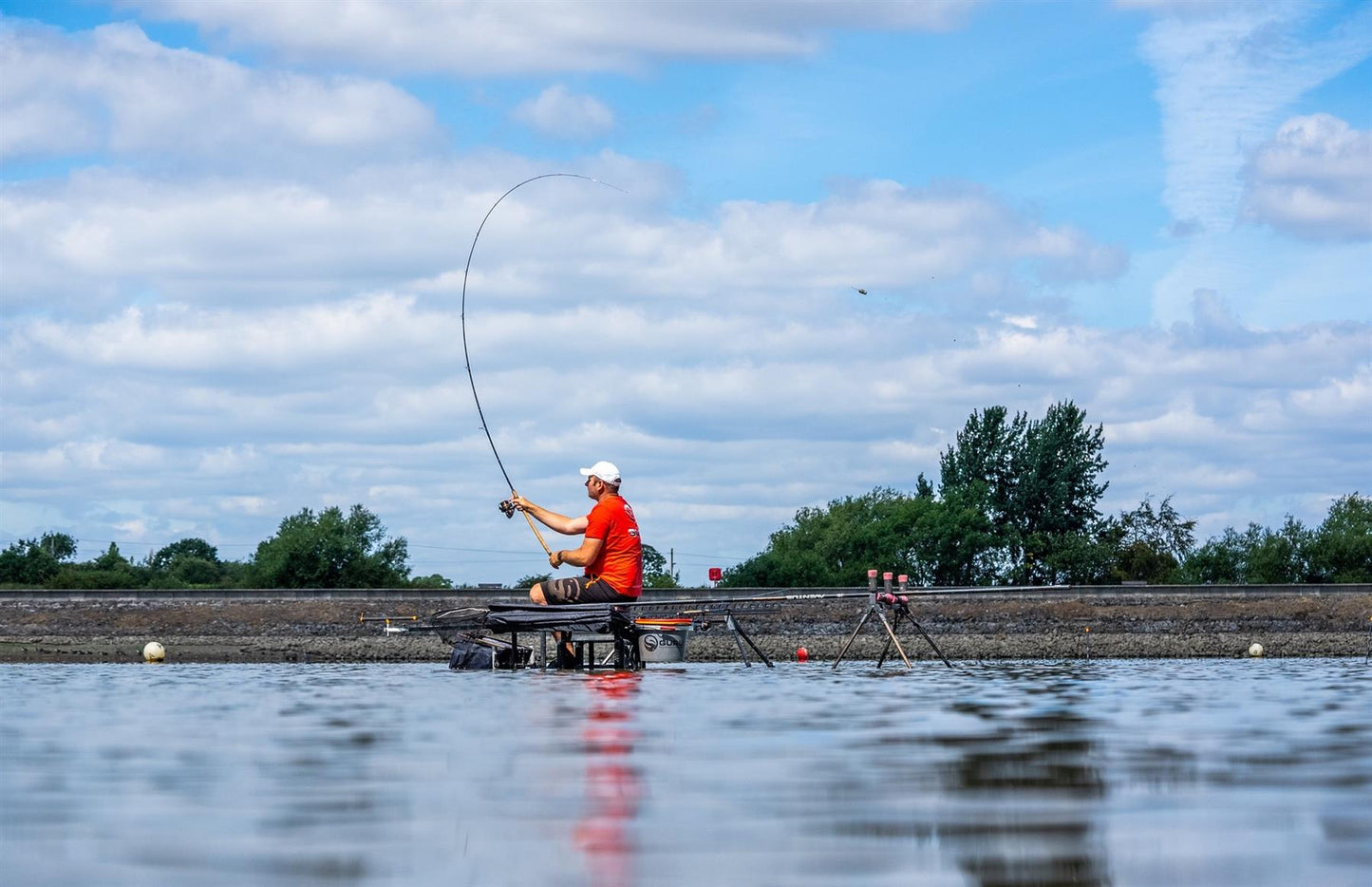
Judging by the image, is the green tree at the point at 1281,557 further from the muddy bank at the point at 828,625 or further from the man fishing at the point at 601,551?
the man fishing at the point at 601,551

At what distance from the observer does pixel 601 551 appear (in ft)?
64.5

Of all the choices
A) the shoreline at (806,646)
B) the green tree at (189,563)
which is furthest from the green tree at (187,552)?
the shoreline at (806,646)

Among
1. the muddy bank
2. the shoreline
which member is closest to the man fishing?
the shoreline

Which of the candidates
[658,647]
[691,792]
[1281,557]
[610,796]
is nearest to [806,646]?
[658,647]

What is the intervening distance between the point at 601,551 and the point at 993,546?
3329 inches

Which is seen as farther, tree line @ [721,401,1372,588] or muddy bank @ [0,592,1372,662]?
tree line @ [721,401,1372,588]

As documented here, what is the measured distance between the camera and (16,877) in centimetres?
475

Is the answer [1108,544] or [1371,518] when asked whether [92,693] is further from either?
[1371,518]

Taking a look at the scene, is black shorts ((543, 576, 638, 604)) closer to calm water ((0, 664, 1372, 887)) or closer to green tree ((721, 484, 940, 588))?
calm water ((0, 664, 1372, 887))

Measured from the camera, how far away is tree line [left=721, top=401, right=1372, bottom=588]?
317ft

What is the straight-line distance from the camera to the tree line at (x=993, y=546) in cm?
9369

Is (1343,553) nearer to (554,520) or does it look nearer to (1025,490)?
(1025,490)

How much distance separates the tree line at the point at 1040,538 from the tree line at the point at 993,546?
9 centimetres

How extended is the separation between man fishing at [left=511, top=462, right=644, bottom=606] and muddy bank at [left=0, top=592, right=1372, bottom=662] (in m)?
20.8
